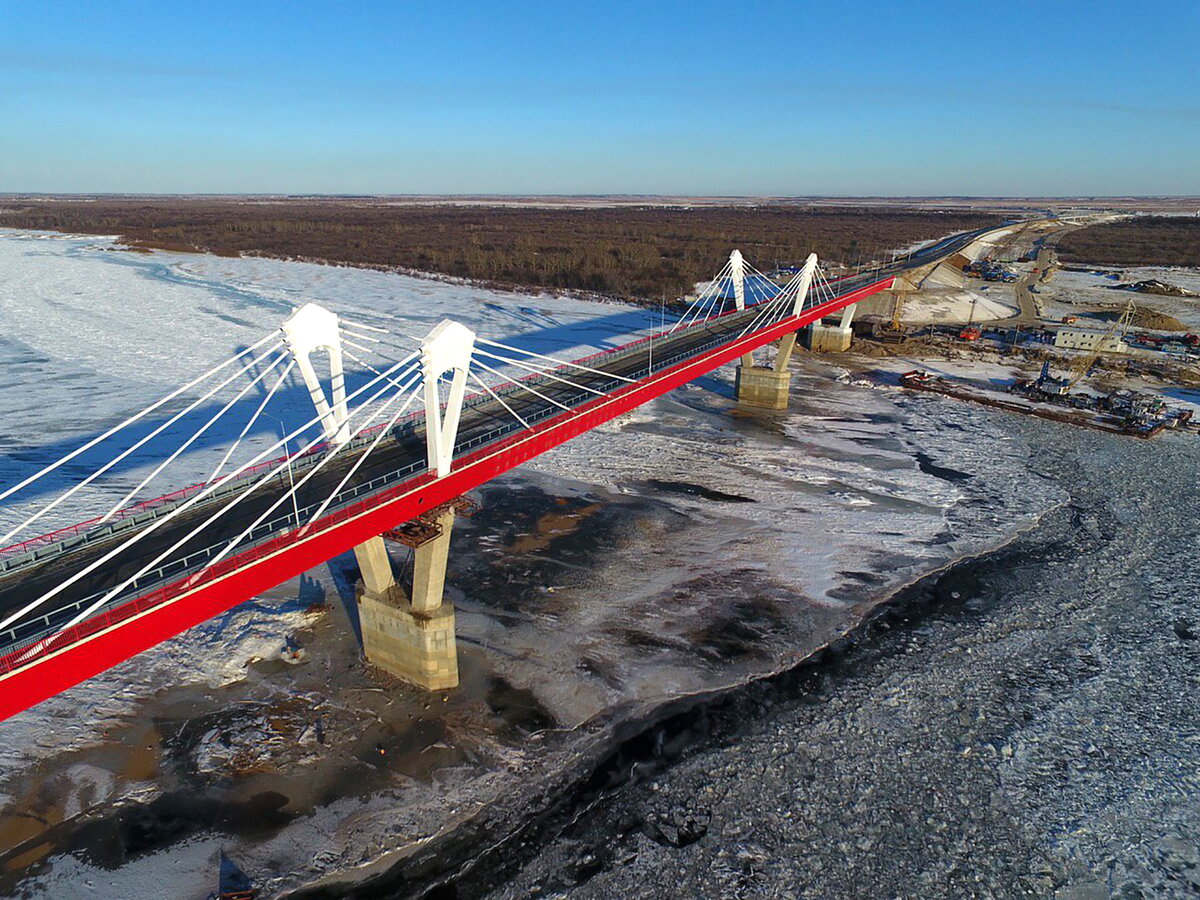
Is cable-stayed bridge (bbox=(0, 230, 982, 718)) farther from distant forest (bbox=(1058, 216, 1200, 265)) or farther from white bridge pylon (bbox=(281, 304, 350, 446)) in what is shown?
distant forest (bbox=(1058, 216, 1200, 265))

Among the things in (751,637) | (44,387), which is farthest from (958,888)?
(44,387)

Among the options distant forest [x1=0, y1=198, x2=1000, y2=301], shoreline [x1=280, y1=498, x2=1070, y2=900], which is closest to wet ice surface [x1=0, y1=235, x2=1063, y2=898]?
shoreline [x1=280, y1=498, x2=1070, y2=900]

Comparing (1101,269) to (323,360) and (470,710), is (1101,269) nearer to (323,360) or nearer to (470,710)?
(323,360)

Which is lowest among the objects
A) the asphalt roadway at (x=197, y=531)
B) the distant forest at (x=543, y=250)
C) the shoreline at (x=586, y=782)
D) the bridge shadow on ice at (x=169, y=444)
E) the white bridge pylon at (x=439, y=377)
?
the shoreline at (x=586, y=782)

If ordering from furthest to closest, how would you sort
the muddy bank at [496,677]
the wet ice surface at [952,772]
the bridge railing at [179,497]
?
the bridge railing at [179,497]
the muddy bank at [496,677]
the wet ice surface at [952,772]

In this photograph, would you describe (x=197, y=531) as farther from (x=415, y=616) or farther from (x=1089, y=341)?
(x=1089, y=341)

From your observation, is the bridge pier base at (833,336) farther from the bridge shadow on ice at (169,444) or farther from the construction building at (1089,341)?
the bridge shadow on ice at (169,444)

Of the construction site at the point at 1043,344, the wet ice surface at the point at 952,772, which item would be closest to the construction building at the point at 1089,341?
the construction site at the point at 1043,344
